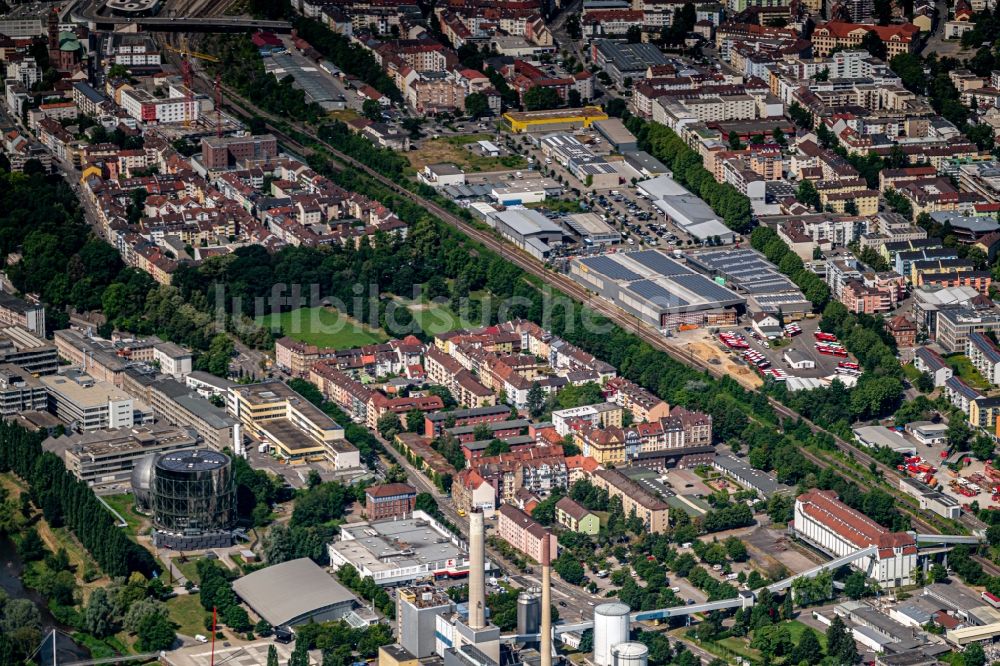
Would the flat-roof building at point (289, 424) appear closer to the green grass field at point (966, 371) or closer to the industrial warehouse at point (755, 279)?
the industrial warehouse at point (755, 279)

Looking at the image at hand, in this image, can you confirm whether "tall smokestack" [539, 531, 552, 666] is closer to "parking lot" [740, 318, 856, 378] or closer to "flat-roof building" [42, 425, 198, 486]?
"flat-roof building" [42, 425, 198, 486]

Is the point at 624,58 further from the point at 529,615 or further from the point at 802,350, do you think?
the point at 529,615

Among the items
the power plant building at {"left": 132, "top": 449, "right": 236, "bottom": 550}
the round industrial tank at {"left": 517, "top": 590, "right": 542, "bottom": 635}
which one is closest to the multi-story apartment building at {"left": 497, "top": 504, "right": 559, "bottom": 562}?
the round industrial tank at {"left": 517, "top": 590, "right": 542, "bottom": 635}

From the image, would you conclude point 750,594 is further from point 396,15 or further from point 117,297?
point 396,15

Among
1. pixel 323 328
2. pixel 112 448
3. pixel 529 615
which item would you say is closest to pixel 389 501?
pixel 112 448

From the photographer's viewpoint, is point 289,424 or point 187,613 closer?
point 187,613

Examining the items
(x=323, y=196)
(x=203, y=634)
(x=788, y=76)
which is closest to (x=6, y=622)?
(x=203, y=634)
